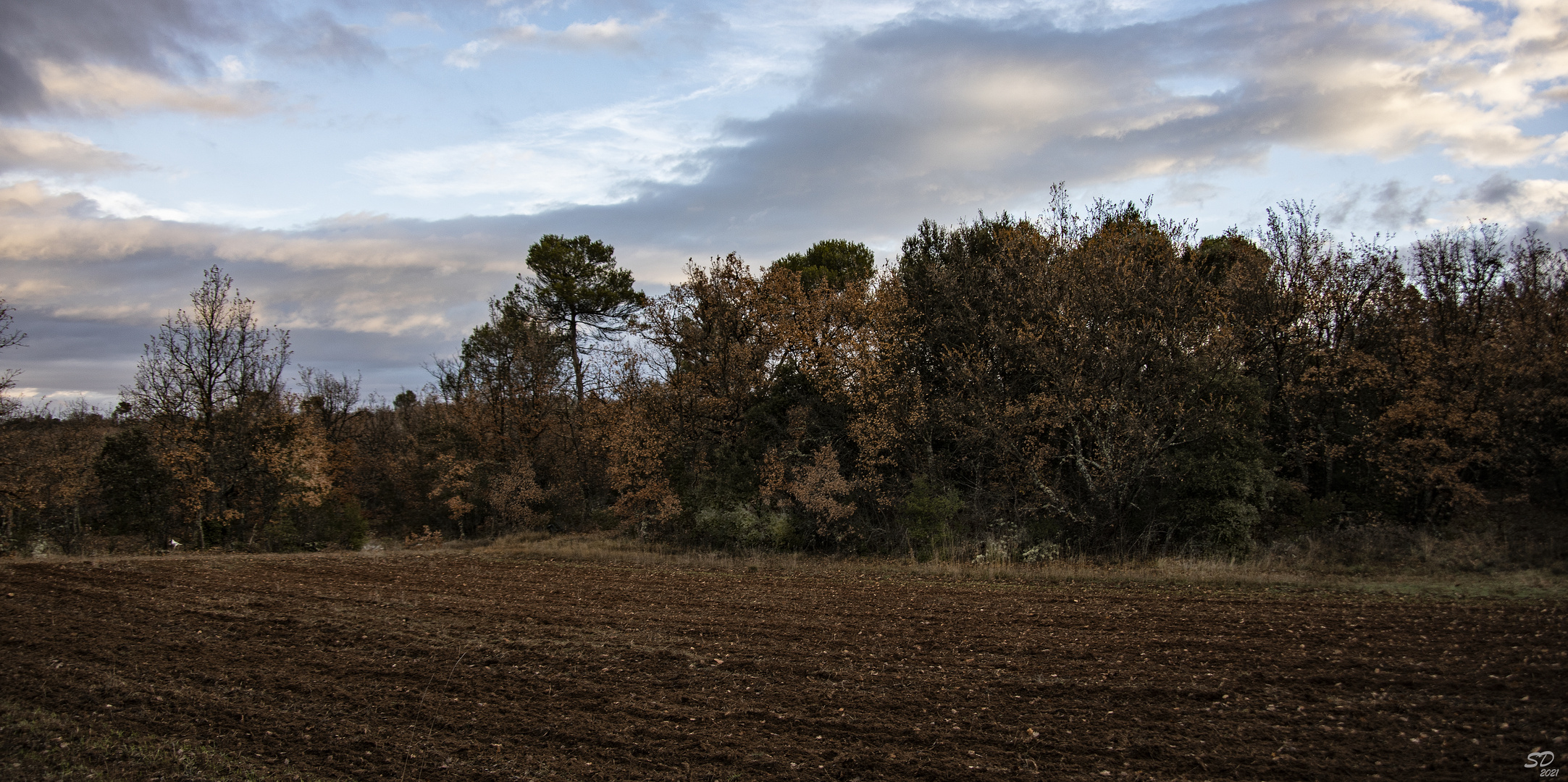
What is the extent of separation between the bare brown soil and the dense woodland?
300 inches

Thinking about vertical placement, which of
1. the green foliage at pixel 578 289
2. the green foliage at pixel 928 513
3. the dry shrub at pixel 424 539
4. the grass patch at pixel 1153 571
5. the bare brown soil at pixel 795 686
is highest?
the green foliage at pixel 578 289

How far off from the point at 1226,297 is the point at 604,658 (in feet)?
75.6

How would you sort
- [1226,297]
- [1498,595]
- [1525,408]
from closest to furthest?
[1498,595] → [1525,408] → [1226,297]

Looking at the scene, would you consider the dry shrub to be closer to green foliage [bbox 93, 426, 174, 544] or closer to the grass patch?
green foliage [bbox 93, 426, 174, 544]

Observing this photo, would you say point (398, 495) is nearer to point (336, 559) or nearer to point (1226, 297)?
point (336, 559)

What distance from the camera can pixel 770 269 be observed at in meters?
26.5

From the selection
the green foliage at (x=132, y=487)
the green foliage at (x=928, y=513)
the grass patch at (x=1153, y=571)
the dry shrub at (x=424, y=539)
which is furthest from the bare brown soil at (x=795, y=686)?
the green foliage at (x=132, y=487)

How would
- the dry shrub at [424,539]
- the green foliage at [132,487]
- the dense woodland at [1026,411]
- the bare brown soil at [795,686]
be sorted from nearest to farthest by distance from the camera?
Answer: the bare brown soil at [795,686] < the dense woodland at [1026,411] < the green foliage at [132,487] < the dry shrub at [424,539]

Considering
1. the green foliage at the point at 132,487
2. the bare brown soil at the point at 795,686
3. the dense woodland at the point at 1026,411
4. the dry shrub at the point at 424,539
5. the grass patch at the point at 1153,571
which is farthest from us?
the dry shrub at the point at 424,539

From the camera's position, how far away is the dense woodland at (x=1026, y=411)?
2102 centimetres

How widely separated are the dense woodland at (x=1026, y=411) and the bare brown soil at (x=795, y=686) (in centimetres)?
762

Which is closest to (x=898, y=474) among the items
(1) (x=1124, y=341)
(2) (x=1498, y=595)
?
(1) (x=1124, y=341)

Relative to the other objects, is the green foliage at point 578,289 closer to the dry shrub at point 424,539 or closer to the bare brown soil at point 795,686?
the dry shrub at point 424,539

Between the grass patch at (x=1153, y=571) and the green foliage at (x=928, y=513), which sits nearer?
the grass patch at (x=1153, y=571)
